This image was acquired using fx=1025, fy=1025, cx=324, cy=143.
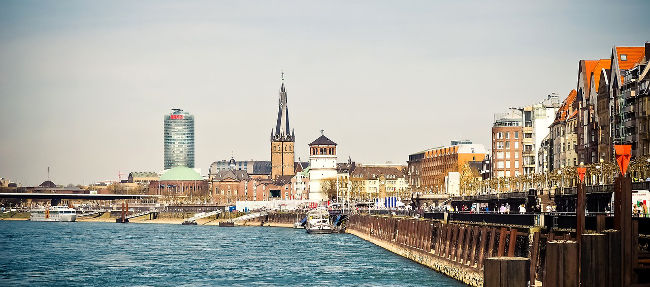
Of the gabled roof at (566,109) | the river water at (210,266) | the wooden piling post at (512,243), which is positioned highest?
the gabled roof at (566,109)

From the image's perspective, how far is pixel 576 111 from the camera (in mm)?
133625

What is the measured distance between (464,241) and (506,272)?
111 ft

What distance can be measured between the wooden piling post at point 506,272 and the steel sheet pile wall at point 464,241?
1328 centimetres

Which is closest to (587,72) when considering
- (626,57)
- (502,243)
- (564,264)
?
(626,57)

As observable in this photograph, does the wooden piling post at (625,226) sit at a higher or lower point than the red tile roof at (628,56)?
lower

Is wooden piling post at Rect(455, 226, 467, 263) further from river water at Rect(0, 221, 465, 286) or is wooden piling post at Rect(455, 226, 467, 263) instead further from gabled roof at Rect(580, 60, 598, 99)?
gabled roof at Rect(580, 60, 598, 99)

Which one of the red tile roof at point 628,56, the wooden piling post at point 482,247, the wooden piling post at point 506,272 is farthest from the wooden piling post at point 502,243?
the red tile roof at point 628,56

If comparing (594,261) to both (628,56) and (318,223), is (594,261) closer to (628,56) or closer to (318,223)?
(628,56)

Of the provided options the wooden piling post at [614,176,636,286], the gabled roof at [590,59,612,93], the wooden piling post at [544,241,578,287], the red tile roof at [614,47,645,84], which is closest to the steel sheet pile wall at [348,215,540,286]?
the wooden piling post at [614,176,636,286]

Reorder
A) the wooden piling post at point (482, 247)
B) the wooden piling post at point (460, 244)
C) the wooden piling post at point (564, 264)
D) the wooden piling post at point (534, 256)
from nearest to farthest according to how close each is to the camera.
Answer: the wooden piling post at point (564, 264) < the wooden piling post at point (534, 256) < the wooden piling post at point (482, 247) < the wooden piling post at point (460, 244)

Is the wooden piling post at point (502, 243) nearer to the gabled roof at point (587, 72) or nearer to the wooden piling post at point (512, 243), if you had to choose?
the wooden piling post at point (512, 243)

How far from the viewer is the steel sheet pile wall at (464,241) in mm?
53266

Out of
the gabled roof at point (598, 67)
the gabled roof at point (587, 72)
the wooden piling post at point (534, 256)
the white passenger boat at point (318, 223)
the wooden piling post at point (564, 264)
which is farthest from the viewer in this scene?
the white passenger boat at point (318, 223)

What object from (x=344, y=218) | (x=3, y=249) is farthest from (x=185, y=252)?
(x=344, y=218)
